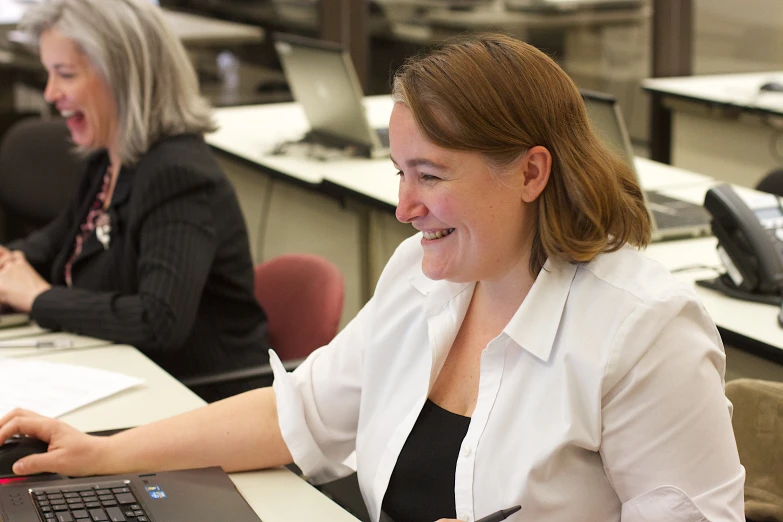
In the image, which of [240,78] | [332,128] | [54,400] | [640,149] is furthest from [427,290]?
[640,149]

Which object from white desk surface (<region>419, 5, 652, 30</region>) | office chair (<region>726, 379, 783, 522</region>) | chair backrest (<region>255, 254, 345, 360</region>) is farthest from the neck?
white desk surface (<region>419, 5, 652, 30</region>)

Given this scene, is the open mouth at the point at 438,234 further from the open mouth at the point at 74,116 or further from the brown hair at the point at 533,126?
the open mouth at the point at 74,116

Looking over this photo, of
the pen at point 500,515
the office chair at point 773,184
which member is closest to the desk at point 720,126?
the office chair at point 773,184

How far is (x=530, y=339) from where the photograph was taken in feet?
4.18

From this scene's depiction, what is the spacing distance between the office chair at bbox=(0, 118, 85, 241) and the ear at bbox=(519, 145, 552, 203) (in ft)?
9.33

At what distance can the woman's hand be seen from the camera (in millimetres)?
Answer: 2182

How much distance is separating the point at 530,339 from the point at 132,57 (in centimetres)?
132

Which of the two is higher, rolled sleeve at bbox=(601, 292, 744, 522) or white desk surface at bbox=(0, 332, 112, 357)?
rolled sleeve at bbox=(601, 292, 744, 522)

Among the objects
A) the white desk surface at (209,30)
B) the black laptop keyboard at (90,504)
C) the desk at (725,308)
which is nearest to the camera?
the black laptop keyboard at (90,504)

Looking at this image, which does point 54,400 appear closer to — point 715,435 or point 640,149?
point 715,435

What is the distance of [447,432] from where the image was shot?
1.36 m

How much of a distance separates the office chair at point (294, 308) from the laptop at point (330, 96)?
43.7 inches

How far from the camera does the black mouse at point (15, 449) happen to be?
1427 millimetres

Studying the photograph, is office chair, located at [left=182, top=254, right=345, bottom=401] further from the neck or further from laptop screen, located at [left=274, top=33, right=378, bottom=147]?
laptop screen, located at [left=274, top=33, right=378, bottom=147]
